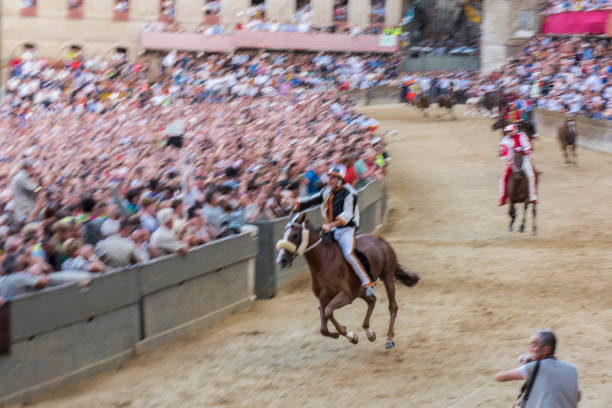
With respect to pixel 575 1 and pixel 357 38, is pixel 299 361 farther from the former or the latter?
pixel 357 38

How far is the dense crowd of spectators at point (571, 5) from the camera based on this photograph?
34.2 metres

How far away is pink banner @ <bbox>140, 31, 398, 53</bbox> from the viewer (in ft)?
137

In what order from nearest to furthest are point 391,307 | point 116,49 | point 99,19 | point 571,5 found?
point 391,307, point 571,5, point 99,19, point 116,49

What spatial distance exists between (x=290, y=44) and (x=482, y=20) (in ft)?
37.1

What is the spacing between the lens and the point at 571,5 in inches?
1478

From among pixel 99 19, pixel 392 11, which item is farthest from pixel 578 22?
pixel 99 19

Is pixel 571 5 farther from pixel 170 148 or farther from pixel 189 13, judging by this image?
pixel 170 148

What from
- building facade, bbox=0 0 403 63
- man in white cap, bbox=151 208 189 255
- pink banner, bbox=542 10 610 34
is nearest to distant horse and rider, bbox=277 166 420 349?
man in white cap, bbox=151 208 189 255

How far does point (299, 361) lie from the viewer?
401 inches

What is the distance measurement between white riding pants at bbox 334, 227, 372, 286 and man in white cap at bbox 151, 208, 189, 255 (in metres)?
2.13

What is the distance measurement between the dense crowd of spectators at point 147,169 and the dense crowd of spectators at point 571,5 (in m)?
12.9

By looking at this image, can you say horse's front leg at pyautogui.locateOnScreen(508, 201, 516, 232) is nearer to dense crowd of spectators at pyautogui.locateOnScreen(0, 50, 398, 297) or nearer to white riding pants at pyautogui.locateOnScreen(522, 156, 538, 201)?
white riding pants at pyautogui.locateOnScreen(522, 156, 538, 201)

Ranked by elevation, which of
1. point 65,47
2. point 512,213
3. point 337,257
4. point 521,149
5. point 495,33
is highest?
point 495,33

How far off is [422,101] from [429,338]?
87.4 feet
